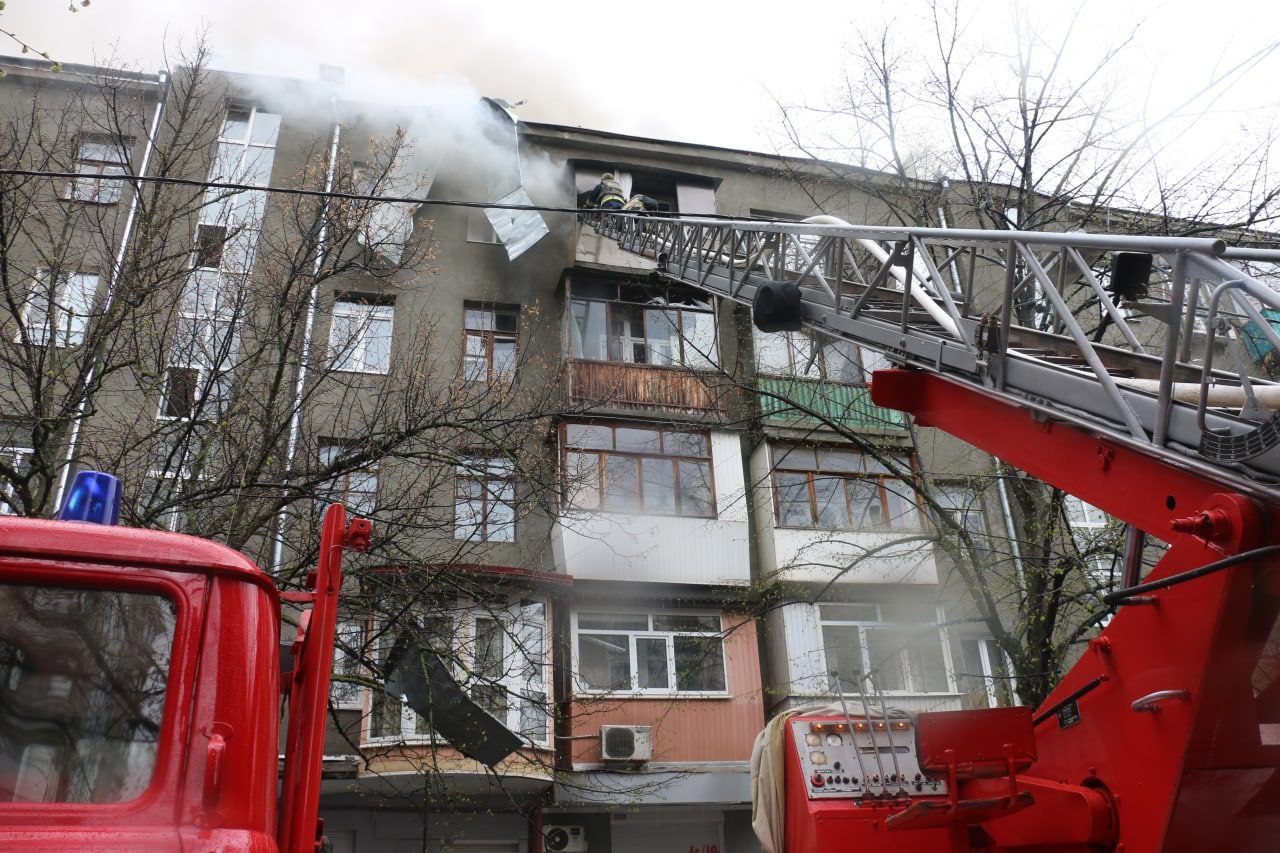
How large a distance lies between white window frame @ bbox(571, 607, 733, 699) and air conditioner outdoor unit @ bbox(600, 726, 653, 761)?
0.64 metres

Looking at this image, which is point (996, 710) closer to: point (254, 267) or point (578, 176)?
point (254, 267)

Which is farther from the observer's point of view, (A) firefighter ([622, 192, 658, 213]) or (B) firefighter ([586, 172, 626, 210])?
(B) firefighter ([586, 172, 626, 210])

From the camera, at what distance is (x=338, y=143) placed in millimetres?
18016

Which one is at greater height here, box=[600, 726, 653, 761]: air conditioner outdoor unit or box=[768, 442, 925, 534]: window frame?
box=[768, 442, 925, 534]: window frame

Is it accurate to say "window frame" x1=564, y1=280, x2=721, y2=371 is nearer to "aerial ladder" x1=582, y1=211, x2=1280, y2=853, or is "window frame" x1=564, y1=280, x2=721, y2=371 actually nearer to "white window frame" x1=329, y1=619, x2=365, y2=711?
"white window frame" x1=329, y1=619, x2=365, y2=711

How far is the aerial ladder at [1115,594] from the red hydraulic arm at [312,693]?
8.87ft

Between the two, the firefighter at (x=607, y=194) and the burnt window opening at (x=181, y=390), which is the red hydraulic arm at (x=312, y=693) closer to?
the burnt window opening at (x=181, y=390)

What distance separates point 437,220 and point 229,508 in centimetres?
1089

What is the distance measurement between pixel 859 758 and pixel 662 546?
1121 cm

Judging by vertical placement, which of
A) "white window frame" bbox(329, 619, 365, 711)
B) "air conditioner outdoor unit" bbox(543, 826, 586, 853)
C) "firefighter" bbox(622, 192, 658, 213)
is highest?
"firefighter" bbox(622, 192, 658, 213)

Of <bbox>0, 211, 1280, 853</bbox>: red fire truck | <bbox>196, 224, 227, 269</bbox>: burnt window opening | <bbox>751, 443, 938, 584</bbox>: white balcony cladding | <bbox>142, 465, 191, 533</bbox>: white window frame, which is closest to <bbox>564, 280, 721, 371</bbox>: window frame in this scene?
<bbox>751, 443, 938, 584</bbox>: white balcony cladding

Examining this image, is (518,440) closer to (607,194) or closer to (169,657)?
(607,194)

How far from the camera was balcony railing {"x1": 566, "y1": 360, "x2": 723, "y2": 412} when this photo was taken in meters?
17.4

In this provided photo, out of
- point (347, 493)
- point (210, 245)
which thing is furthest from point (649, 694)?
point (210, 245)
